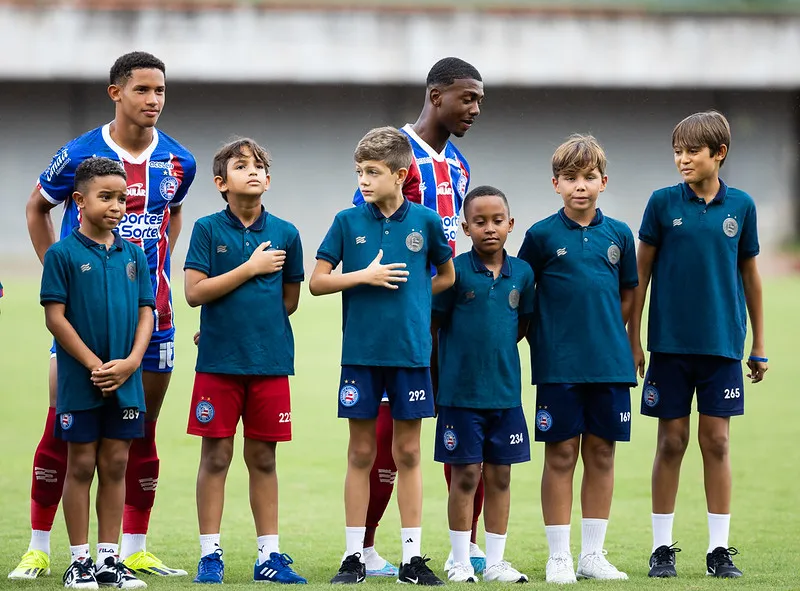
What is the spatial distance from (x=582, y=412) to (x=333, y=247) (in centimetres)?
129

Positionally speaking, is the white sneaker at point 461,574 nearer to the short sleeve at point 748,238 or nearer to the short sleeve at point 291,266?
the short sleeve at point 291,266

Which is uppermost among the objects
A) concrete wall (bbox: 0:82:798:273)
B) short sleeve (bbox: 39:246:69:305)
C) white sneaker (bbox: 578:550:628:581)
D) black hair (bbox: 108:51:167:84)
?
concrete wall (bbox: 0:82:798:273)

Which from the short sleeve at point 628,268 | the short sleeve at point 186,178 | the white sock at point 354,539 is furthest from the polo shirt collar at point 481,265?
the short sleeve at point 186,178

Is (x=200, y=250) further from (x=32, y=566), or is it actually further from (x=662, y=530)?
(x=662, y=530)

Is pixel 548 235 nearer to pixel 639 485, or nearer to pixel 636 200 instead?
pixel 639 485

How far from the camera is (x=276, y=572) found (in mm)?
5156

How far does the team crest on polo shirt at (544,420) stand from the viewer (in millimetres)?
5309

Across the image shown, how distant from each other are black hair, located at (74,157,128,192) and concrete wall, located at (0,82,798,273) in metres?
20.0

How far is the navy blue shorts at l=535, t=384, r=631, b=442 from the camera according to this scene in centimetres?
530

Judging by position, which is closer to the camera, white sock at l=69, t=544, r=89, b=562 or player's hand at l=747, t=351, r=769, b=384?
white sock at l=69, t=544, r=89, b=562

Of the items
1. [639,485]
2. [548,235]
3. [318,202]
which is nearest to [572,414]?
[548,235]

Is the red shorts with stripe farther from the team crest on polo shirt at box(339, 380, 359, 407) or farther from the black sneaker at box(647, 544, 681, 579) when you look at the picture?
the black sneaker at box(647, 544, 681, 579)

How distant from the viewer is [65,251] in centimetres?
500

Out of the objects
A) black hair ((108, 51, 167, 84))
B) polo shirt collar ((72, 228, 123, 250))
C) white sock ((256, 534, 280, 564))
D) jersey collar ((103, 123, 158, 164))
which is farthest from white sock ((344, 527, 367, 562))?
black hair ((108, 51, 167, 84))
